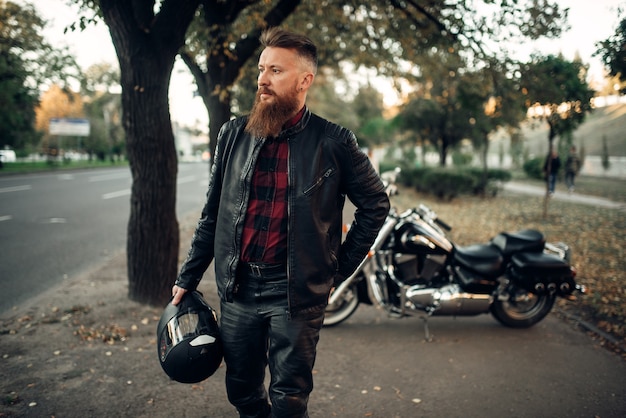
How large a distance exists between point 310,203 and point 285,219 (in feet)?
0.45

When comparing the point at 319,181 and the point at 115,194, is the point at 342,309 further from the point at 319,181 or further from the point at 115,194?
the point at 115,194

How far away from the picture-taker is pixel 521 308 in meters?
4.66

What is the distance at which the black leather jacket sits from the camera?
79.5 inches

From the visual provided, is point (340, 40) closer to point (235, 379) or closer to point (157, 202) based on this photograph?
point (157, 202)

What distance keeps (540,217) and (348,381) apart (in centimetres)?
1056

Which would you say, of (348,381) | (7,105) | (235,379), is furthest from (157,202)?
(7,105)

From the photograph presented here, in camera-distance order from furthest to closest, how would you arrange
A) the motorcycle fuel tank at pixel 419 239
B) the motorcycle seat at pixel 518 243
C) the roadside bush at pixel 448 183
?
1. the roadside bush at pixel 448 183
2. the motorcycle seat at pixel 518 243
3. the motorcycle fuel tank at pixel 419 239

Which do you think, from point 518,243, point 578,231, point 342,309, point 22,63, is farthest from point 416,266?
point 22,63

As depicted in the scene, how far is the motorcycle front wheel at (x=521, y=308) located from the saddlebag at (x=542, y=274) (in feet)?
0.65

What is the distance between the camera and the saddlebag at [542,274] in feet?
14.2

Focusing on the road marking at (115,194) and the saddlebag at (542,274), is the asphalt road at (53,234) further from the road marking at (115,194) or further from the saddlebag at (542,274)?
the saddlebag at (542,274)

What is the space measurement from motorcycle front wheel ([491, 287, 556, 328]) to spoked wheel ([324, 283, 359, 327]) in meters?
1.37

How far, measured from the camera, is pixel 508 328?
4.66 m

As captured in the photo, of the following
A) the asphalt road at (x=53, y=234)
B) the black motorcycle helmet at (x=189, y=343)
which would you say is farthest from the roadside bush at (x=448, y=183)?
the black motorcycle helmet at (x=189, y=343)
